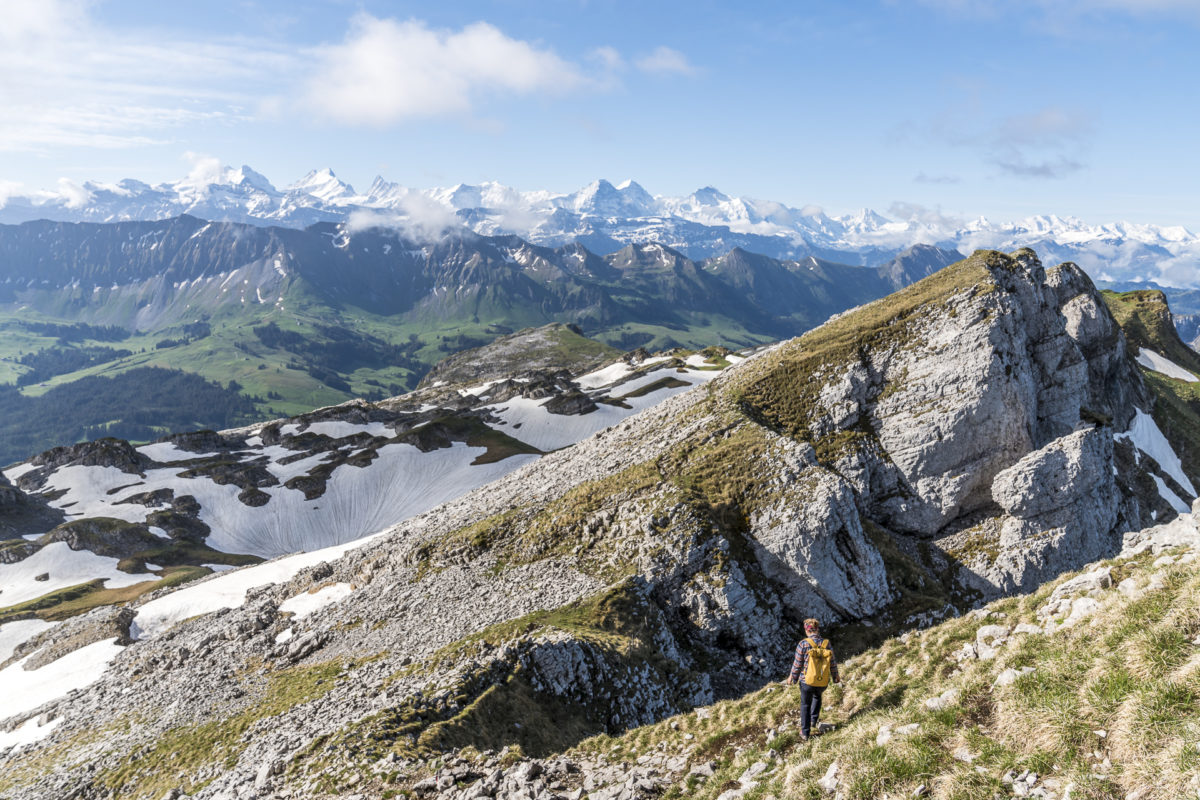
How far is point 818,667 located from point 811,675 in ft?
0.98

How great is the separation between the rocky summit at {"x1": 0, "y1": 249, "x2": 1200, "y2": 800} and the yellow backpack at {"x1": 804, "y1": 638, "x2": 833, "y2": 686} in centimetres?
135

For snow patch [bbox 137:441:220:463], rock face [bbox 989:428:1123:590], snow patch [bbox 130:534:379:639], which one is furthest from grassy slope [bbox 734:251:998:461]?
snow patch [bbox 137:441:220:463]

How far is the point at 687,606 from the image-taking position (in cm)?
3931

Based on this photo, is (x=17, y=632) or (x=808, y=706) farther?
(x=17, y=632)

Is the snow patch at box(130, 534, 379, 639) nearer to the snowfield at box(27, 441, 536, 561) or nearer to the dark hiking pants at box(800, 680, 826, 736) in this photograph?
the snowfield at box(27, 441, 536, 561)

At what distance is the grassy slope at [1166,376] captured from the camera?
259 ft

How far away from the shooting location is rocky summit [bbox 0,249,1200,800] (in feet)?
61.7

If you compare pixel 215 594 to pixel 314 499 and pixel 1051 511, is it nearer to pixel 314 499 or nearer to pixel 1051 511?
pixel 314 499

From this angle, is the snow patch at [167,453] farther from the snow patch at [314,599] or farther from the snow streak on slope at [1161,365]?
the snow streak on slope at [1161,365]

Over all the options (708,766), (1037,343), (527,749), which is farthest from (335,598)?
(1037,343)

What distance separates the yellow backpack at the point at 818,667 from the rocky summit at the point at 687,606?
1.35 meters

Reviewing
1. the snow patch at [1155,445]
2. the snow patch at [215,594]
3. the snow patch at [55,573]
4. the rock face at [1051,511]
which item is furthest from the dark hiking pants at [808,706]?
the snow patch at [55,573]

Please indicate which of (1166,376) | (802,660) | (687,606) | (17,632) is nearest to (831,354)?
(687,606)

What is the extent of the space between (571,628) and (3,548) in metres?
109
